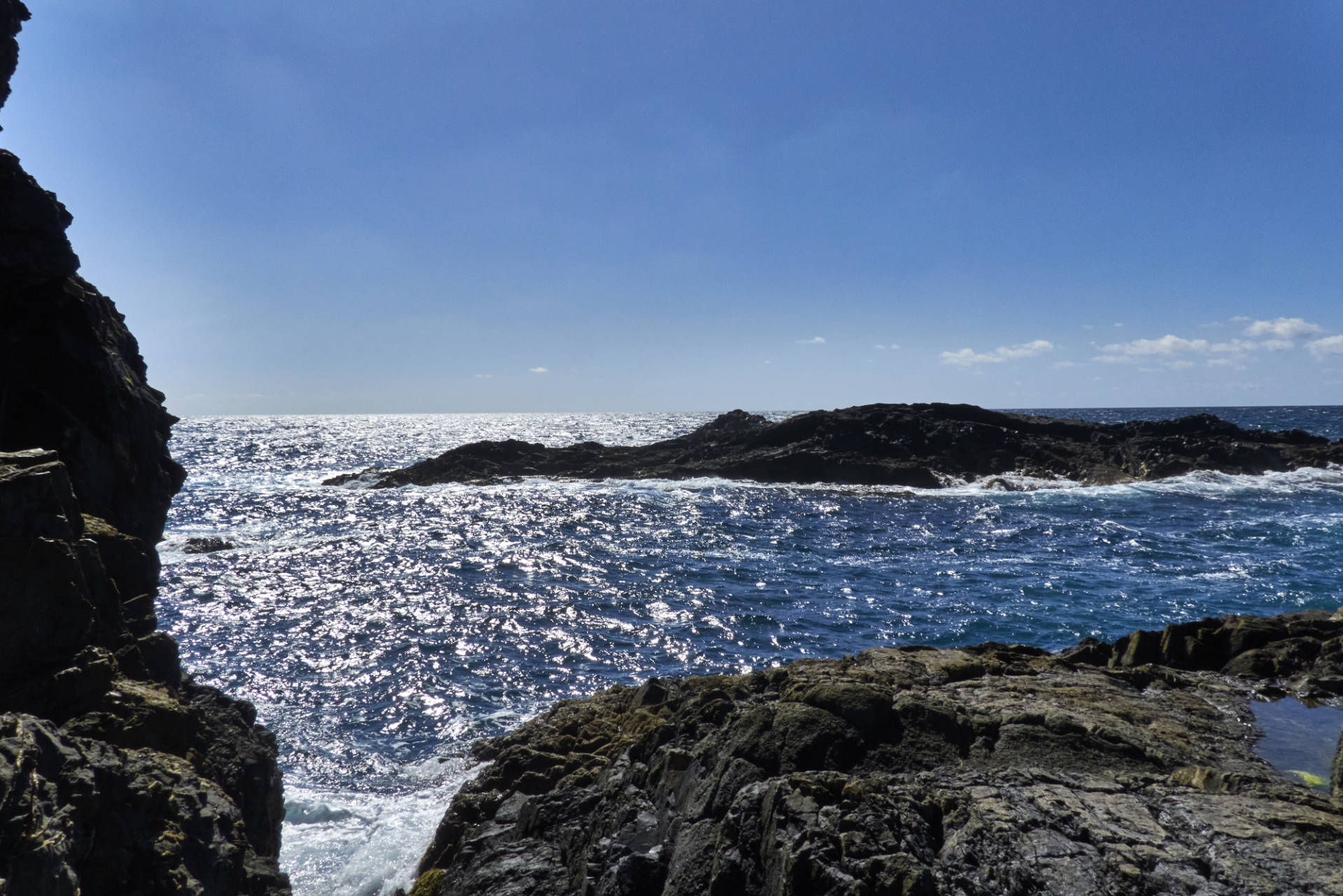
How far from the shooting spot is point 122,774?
21.8 ft

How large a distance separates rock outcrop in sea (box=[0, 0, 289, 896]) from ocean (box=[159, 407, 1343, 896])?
400 centimetres

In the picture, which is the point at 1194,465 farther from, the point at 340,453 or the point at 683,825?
the point at 340,453

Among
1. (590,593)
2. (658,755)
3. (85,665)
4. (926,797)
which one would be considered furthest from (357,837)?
(590,593)

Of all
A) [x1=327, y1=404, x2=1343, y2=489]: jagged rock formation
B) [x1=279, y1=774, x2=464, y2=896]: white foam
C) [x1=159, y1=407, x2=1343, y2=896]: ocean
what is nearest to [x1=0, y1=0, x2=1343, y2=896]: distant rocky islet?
[x1=279, y1=774, x2=464, y2=896]: white foam

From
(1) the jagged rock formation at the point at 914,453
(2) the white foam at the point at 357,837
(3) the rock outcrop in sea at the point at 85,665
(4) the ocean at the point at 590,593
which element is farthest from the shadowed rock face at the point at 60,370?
(1) the jagged rock formation at the point at 914,453

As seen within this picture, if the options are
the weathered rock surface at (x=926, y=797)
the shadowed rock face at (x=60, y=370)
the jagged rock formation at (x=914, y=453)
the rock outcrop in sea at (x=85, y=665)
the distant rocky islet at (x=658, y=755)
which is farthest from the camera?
the jagged rock formation at (x=914, y=453)

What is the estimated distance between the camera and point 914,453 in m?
64.2

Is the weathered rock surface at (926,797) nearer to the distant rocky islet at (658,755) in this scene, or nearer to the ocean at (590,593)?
the distant rocky islet at (658,755)

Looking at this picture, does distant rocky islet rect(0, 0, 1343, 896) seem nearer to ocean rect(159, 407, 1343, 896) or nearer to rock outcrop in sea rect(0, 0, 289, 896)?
rock outcrop in sea rect(0, 0, 289, 896)

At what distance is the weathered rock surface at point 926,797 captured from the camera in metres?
5.19

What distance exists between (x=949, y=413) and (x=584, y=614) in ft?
187

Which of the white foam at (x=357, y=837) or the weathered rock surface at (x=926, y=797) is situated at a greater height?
the weathered rock surface at (x=926, y=797)

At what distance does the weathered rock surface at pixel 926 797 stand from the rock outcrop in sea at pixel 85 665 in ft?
9.95

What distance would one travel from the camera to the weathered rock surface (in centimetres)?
519
